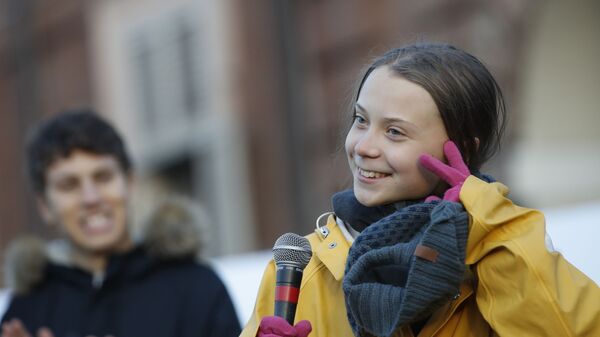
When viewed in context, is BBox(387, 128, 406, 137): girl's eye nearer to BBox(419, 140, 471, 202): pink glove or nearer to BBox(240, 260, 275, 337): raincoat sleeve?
BBox(419, 140, 471, 202): pink glove

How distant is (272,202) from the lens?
11.8 metres

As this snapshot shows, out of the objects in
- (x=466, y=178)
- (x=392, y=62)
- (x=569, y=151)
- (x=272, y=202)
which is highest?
(x=392, y=62)

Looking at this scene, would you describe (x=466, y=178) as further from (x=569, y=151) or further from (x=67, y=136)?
(x=569, y=151)

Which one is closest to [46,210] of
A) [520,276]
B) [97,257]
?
A: [97,257]

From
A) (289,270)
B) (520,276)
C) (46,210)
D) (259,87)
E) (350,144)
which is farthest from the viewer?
(259,87)

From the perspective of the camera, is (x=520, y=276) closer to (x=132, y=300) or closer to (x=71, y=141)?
(x=132, y=300)

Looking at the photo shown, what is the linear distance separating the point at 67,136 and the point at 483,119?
160cm

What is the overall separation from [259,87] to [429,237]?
33.2ft

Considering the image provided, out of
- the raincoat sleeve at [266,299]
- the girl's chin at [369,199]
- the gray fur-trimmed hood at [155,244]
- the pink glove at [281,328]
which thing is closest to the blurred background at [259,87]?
the gray fur-trimmed hood at [155,244]

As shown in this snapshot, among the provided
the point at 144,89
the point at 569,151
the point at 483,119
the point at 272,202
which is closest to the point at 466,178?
the point at 483,119

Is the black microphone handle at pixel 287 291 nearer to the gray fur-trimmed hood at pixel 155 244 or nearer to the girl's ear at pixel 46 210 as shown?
the gray fur-trimmed hood at pixel 155 244

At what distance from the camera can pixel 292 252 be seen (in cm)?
197

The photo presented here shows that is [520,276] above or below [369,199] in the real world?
below

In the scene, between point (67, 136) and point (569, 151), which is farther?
point (569, 151)
